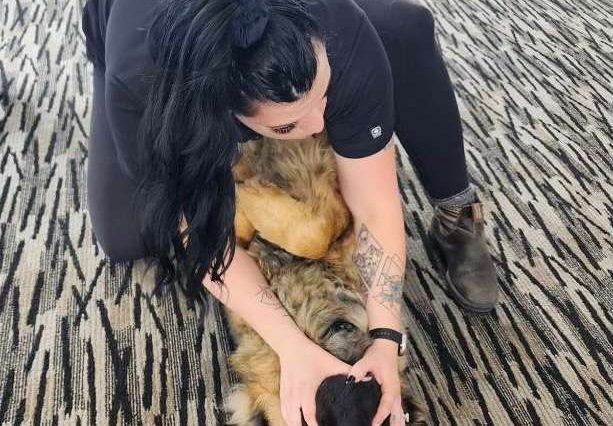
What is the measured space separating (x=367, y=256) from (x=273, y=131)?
34 centimetres

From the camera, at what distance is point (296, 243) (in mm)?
1073

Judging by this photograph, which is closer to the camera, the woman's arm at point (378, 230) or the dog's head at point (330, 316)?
the dog's head at point (330, 316)

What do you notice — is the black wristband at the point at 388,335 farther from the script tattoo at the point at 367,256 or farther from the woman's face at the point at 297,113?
the woman's face at the point at 297,113

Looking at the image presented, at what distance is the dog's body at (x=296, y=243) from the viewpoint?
1.00m

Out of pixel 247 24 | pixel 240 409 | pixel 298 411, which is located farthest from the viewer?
pixel 240 409

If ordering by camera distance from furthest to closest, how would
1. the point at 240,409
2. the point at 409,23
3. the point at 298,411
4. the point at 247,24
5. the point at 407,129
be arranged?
the point at 407,129
the point at 409,23
the point at 240,409
the point at 298,411
the point at 247,24

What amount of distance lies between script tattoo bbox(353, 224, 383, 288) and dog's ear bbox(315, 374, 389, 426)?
0.22m

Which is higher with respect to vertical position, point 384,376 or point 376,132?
point 376,132

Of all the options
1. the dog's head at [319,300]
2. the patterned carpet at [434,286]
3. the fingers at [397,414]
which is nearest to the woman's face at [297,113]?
the dog's head at [319,300]

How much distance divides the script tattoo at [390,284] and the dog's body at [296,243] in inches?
1.8

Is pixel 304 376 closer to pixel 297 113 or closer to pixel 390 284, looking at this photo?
pixel 390 284

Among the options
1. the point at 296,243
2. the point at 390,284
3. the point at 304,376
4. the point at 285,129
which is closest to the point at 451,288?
the point at 390,284

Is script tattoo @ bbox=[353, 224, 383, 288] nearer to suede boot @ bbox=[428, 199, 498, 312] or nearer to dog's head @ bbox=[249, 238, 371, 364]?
dog's head @ bbox=[249, 238, 371, 364]

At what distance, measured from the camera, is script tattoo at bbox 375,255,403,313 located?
1.01 meters
